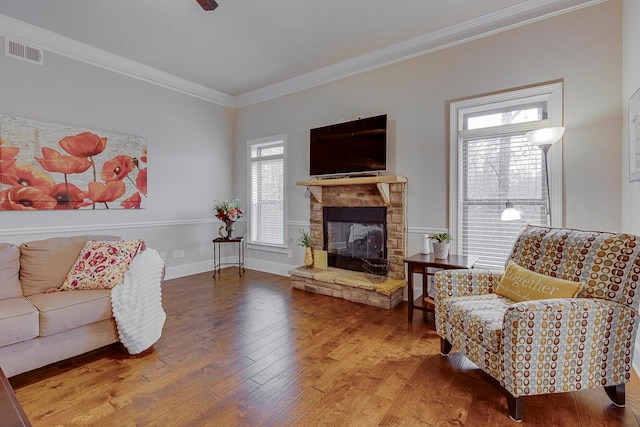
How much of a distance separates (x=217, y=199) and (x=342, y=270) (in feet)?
8.50

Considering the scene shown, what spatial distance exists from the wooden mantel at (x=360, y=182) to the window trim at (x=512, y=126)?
59 centimetres

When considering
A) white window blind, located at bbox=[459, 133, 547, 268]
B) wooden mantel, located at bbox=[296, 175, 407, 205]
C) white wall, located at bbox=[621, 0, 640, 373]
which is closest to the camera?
white wall, located at bbox=[621, 0, 640, 373]

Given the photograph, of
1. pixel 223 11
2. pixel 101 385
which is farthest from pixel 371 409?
pixel 223 11

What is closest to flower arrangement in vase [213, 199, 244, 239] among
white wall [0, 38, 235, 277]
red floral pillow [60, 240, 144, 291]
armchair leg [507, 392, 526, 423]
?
white wall [0, 38, 235, 277]

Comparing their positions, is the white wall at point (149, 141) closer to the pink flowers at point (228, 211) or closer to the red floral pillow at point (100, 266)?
the pink flowers at point (228, 211)

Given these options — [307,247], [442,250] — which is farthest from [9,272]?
[442,250]

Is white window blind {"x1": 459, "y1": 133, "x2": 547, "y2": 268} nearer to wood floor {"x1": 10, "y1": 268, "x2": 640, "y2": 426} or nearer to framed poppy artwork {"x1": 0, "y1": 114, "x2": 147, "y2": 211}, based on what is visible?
wood floor {"x1": 10, "y1": 268, "x2": 640, "y2": 426}

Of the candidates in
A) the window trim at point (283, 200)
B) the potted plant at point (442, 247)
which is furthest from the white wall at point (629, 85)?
the window trim at point (283, 200)

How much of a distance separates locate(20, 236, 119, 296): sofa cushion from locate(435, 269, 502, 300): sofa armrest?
9.88 ft

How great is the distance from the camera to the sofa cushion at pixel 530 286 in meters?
1.86

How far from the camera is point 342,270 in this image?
414 cm

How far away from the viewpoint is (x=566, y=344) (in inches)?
65.0

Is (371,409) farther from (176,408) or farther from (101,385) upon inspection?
(101,385)

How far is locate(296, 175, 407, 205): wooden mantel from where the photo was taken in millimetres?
3477
